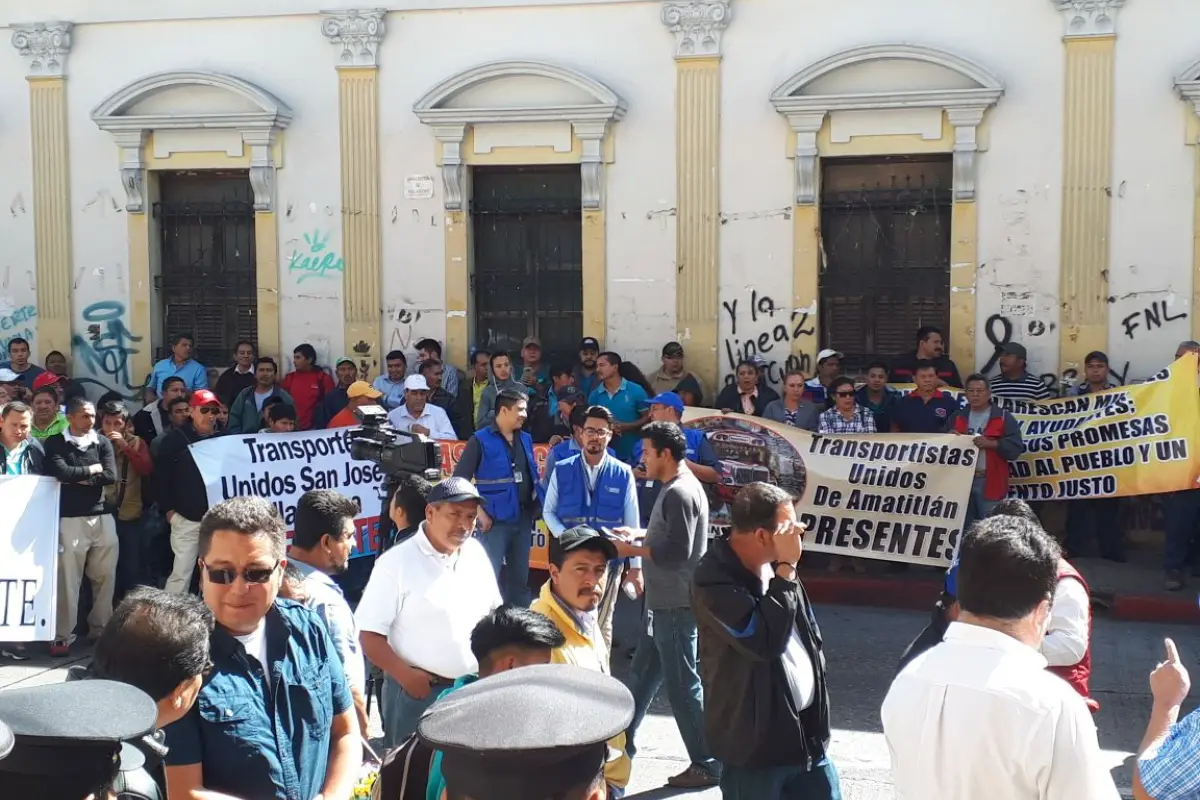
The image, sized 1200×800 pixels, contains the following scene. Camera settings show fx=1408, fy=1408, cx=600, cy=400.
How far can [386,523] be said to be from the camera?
8.80m

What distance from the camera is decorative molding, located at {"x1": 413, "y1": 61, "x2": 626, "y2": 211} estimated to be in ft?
44.0

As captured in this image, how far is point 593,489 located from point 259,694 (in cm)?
483

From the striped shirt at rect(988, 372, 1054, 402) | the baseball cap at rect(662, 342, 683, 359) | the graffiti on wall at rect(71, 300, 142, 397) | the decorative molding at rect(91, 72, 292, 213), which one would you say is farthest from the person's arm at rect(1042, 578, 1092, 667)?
the graffiti on wall at rect(71, 300, 142, 397)

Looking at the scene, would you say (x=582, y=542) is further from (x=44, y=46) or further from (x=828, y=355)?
(x=44, y=46)

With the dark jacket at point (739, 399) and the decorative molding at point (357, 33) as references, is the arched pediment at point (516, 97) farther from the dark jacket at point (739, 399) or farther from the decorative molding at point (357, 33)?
the dark jacket at point (739, 399)

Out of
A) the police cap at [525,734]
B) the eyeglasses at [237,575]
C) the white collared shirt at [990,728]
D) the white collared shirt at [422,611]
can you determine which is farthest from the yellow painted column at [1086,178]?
the police cap at [525,734]

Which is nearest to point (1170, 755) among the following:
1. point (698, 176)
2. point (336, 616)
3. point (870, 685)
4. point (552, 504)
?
point (336, 616)

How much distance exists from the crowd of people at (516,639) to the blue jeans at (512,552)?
0.02 m

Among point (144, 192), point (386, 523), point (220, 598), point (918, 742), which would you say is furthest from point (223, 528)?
point (144, 192)

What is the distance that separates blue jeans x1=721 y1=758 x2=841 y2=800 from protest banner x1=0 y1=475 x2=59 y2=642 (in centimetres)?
602

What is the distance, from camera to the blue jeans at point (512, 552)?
930 cm

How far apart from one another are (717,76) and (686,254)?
169cm

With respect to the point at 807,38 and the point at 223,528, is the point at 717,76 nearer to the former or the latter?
the point at 807,38

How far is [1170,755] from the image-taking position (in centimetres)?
319
